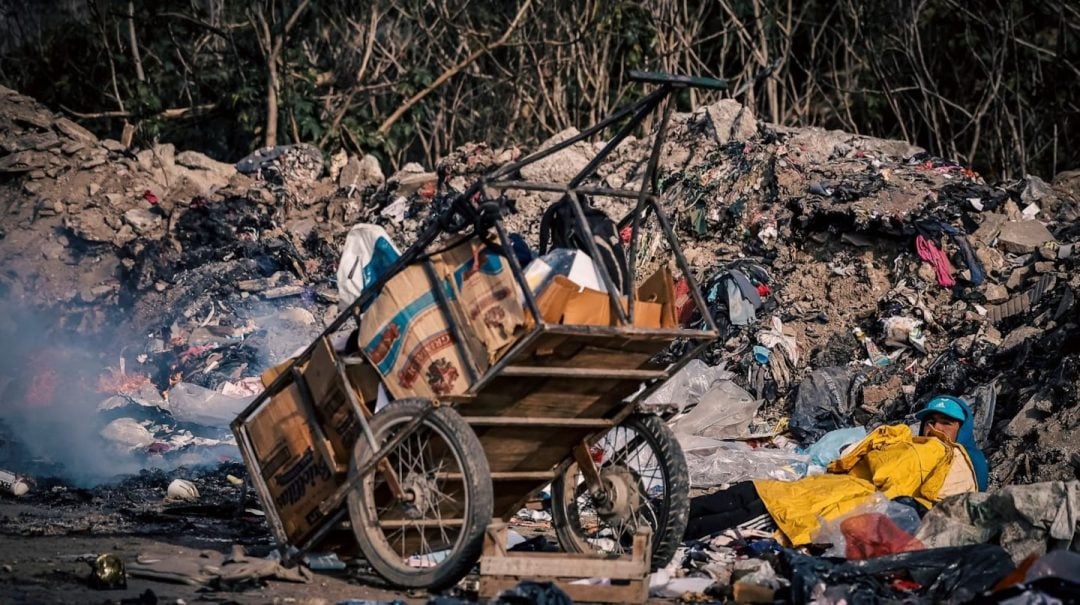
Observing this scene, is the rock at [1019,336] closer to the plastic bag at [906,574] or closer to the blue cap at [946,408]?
the blue cap at [946,408]

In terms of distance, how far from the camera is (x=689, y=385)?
985cm

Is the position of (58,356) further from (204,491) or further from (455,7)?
(455,7)

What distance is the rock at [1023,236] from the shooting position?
11070mm

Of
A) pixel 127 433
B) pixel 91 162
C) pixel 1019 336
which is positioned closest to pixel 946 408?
pixel 1019 336

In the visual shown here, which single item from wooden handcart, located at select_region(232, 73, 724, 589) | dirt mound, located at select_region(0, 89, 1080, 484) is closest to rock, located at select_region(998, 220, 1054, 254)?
dirt mound, located at select_region(0, 89, 1080, 484)

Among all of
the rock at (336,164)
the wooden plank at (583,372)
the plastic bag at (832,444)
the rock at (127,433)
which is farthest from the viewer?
the rock at (336,164)

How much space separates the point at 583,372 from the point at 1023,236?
747 cm

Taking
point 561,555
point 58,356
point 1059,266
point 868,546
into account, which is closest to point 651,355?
point 561,555

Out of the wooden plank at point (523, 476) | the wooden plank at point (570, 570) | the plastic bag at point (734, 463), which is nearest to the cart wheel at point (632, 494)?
the wooden plank at point (523, 476)

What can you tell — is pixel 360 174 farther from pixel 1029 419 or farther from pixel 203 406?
pixel 1029 419

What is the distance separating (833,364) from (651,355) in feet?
18.8

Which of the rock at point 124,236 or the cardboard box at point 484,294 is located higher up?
the cardboard box at point 484,294

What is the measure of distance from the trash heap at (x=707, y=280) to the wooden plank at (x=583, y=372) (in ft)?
3.71

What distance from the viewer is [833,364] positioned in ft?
34.6
